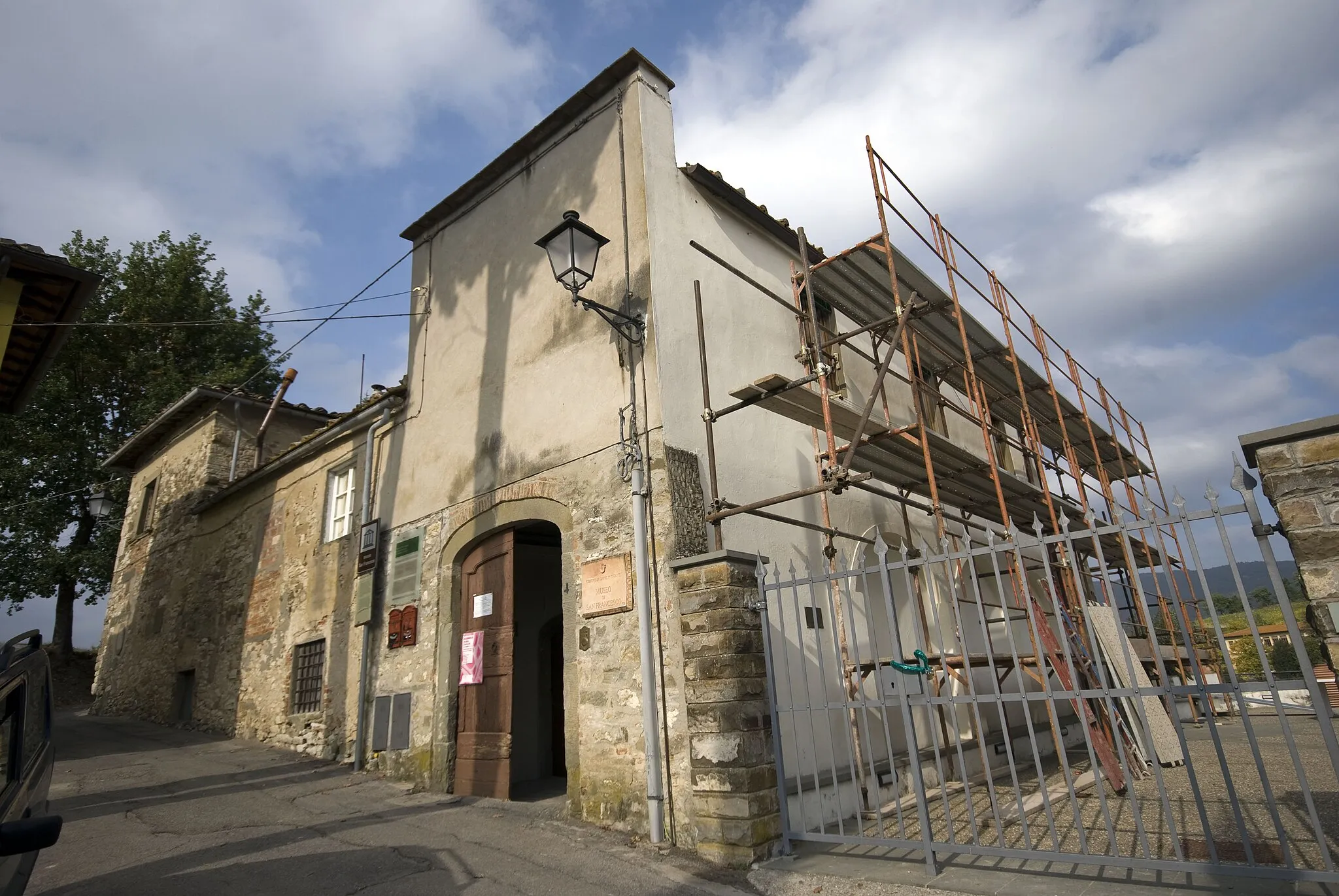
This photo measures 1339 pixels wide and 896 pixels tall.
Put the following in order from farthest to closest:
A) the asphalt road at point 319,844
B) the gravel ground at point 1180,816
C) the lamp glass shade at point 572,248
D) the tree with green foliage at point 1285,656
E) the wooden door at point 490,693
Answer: the tree with green foliage at point 1285,656 < the wooden door at point 490,693 < the lamp glass shade at point 572,248 < the asphalt road at point 319,844 < the gravel ground at point 1180,816

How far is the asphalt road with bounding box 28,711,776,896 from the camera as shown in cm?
459

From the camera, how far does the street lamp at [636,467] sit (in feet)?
17.9

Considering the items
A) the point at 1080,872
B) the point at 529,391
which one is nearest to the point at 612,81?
the point at 529,391

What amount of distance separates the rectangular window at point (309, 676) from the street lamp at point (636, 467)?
5811 millimetres

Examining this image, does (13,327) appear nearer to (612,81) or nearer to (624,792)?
(612,81)

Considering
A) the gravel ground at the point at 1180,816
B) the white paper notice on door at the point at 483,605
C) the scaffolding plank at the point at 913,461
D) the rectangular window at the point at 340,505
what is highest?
the rectangular window at the point at 340,505

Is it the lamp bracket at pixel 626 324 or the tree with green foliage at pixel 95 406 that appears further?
the tree with green foliage at pixel 95 406

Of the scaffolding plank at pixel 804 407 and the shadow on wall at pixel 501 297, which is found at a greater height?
the shadow on wall at pixel 501 297

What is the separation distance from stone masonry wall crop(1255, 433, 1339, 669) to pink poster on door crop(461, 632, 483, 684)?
6416 mm

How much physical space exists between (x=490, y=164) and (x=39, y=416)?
54.0 ft

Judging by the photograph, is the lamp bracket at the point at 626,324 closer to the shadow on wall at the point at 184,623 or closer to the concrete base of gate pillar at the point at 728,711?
the concrete base of gate pillar at the point at 728,711

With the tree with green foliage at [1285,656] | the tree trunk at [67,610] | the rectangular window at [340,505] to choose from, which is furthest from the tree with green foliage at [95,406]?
the tree with green foliage at [1285,656]

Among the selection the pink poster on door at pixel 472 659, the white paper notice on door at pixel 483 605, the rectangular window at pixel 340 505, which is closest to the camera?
the pink poster on door at pixel 472 659

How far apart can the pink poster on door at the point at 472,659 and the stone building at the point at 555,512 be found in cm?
8
